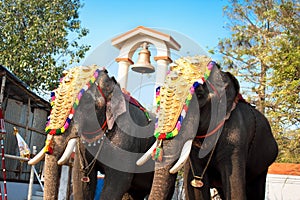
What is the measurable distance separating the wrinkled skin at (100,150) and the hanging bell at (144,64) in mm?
2316

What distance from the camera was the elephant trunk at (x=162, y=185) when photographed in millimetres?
3957

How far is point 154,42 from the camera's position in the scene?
7.46 metres

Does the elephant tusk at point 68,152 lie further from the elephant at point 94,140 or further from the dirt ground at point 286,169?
the dirt ground at point 286,169

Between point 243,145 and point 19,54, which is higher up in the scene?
point 19,54

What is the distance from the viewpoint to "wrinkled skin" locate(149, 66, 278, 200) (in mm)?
4098

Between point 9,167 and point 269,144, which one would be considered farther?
point 9,167

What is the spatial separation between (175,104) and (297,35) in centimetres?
650

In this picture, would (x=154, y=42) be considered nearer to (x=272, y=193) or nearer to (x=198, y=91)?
(x=198, y=91)

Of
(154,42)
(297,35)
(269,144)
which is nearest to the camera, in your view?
(269,144)

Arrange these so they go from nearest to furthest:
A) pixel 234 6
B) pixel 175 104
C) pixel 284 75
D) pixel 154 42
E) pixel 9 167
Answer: pixel 175 104
pixel 154 42
pixel 284 75
pixel 9 167
pixel 234 6

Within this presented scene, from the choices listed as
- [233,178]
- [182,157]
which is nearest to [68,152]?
[182,157]

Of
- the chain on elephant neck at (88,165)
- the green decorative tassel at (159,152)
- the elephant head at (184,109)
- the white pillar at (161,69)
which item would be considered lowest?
the chain on elephant neck at (88,165)

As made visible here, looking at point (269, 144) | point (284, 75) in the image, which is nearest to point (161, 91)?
point (269, 144)

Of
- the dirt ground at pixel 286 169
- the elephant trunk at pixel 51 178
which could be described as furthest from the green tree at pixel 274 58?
the elephant trunk at pixel 51 178
